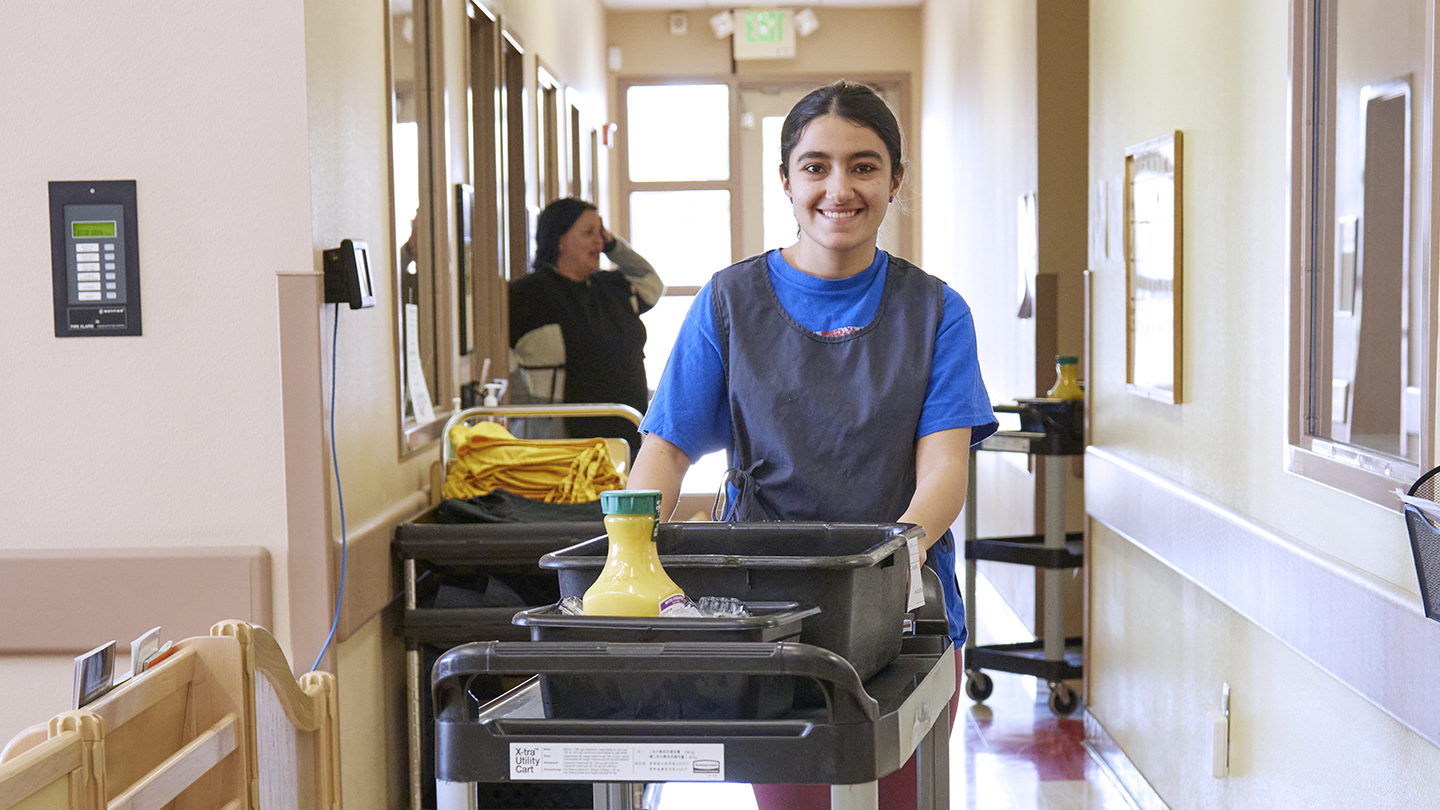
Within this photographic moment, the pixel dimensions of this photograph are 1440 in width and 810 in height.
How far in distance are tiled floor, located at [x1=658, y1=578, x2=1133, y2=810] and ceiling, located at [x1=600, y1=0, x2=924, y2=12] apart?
6085mm

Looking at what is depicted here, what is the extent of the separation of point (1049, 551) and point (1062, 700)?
0.54m

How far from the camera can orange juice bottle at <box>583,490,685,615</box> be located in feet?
4.14

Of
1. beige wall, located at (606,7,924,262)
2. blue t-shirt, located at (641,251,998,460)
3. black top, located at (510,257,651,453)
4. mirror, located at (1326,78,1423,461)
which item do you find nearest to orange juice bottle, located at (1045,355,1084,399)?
black top, located at (510,257,651,453)

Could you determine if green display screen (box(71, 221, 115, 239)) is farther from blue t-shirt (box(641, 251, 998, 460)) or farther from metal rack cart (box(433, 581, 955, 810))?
metal rack cart (box(433, 581, 955, 810))

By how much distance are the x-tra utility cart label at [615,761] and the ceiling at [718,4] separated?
8.99m

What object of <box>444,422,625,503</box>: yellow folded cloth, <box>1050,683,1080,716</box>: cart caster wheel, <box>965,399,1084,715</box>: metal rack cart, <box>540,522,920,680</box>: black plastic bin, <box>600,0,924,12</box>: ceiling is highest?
<box>600,0,924,12</box>: ceiling

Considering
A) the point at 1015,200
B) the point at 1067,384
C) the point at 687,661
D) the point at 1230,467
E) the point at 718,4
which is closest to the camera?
the point at 687,661

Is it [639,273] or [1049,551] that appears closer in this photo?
[1049,551]

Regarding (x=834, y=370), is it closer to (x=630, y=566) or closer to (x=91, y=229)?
(x=630, y=566)

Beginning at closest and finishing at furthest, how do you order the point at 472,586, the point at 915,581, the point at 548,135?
the point at 915,581
the point at 472,586
the point at 548,135

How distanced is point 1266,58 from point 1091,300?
160cm

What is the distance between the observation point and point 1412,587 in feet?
6.63

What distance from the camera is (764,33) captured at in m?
9.91

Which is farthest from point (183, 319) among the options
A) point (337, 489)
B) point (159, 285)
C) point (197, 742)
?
point (197, 742)
